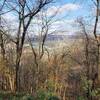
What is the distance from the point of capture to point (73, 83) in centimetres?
6259

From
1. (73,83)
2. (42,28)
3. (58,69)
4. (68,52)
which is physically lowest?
(73,83)

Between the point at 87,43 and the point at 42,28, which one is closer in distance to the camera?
the point at 42,28

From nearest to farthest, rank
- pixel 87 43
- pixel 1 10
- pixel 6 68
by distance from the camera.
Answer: pixel 1 10 < pixel 6 68 < pixel 87 43

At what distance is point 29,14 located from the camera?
20.9 m

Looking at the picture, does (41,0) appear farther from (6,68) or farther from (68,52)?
(68,52)

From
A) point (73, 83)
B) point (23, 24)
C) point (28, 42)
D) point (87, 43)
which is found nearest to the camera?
point (23, 24)

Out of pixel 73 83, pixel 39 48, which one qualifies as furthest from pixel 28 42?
pixel 73 83

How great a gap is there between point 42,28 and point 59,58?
36.4 feet

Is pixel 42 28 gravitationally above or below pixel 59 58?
above

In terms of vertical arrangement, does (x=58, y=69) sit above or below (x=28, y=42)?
below

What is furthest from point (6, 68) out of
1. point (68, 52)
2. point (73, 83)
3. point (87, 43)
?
point (73, 83)

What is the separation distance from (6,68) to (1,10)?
7598 millimetres

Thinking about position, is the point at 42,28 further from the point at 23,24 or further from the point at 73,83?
the point at 73,83

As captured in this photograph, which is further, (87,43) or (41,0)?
(87,43)
